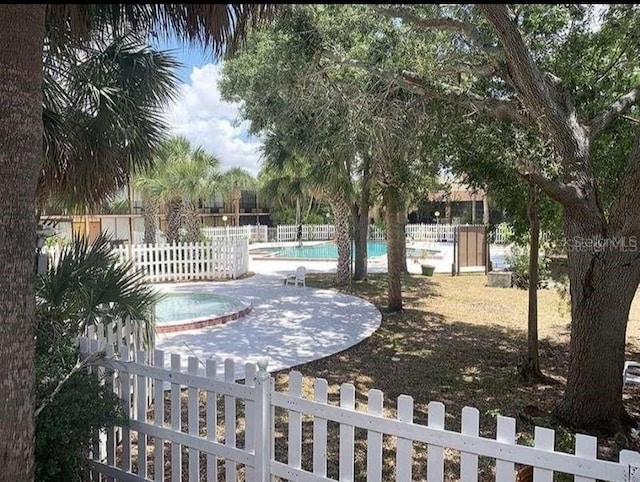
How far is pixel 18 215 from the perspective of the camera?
2119 mm

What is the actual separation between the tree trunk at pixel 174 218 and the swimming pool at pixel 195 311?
23.3 feet

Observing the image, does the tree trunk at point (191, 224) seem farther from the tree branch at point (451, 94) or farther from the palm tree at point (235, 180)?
the tree branch at point (451, 94)

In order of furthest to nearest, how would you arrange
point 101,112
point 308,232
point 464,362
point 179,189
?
point 308,232 → point 179,189 → point 464,362 → point 101,112

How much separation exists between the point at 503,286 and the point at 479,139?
9.62 metres

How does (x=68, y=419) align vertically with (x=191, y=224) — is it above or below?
below

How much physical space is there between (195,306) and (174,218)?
852 centimetres

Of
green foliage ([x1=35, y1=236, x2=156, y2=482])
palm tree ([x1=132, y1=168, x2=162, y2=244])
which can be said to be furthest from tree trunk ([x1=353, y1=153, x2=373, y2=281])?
green foliage ([x1=35, y1=236, x2=156, y2=482])

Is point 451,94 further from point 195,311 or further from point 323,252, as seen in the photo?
point 323,252

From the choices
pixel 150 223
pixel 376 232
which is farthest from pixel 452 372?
pixel 376 232

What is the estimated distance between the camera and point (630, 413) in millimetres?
5027

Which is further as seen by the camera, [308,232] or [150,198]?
[308,232]

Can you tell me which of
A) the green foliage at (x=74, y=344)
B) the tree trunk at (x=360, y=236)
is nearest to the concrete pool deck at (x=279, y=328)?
the green foliage at (x=74, y=344)

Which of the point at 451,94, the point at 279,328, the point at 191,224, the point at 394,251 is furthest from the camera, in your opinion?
the point at 191,224

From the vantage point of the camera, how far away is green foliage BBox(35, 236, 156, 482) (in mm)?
2816
